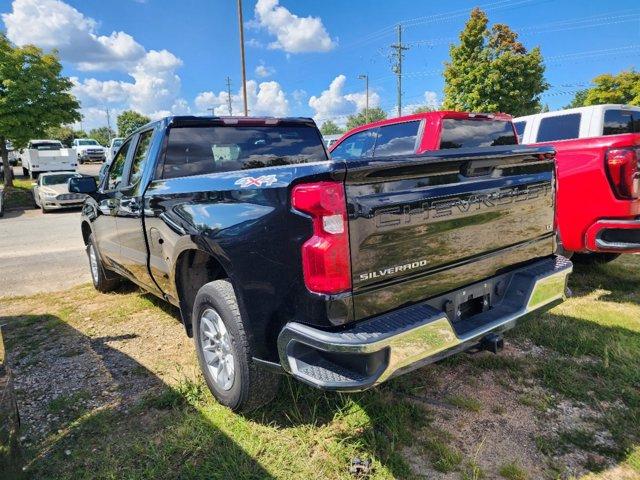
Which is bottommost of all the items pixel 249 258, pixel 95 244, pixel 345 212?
pixel 95 244

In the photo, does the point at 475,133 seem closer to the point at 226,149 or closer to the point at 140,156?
the point at 226,149

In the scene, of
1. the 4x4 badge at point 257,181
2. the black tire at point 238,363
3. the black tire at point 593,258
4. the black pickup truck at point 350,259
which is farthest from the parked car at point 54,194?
the black tire at point 593,258

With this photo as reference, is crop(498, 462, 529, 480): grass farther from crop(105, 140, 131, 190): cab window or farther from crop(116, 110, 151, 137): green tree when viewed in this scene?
crop(116, 110, 151, 137): green tree

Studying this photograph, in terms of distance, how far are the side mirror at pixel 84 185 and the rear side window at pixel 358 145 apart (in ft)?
10.8

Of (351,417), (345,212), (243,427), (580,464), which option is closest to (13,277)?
(243,427)

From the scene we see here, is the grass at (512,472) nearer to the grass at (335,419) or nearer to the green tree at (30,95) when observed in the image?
the grass at (335,419)

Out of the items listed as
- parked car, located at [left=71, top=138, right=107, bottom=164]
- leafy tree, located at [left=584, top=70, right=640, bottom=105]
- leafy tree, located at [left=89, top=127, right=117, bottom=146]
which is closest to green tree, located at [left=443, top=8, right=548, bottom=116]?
leafy tree, located at [left=584, top=70, right=640, bottom=105]

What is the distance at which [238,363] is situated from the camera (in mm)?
2480

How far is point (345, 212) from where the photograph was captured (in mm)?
1959

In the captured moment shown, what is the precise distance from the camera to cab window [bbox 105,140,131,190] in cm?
435

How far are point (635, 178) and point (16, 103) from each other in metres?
18.7

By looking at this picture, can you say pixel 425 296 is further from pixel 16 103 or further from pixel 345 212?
pixel 16 103

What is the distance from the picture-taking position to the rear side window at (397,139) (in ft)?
18.4

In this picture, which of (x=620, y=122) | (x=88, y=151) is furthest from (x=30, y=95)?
(x=88, y=151)
